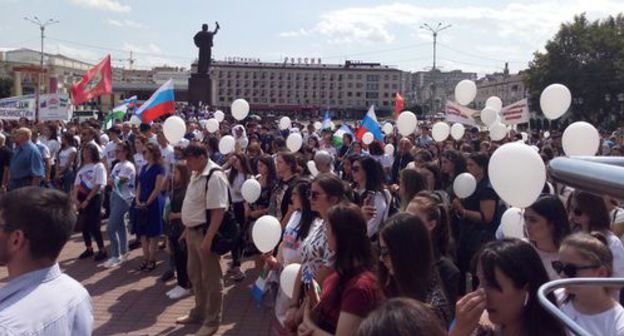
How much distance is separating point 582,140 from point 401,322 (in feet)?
19.3

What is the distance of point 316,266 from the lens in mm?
3479

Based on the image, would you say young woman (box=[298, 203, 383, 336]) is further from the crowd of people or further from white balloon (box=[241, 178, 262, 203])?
white balloon (box=[241, 178, 262, 203])

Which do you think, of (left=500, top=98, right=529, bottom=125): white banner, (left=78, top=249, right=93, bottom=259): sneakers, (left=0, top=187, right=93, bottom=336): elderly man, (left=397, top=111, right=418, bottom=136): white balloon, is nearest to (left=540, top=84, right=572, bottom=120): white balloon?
(left=397, top=111, right=418, bottom=136): white balloon

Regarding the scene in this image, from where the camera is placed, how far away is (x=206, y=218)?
540cm

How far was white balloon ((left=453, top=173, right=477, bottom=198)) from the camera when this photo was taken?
18.0 ft

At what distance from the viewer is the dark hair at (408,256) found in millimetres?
2645

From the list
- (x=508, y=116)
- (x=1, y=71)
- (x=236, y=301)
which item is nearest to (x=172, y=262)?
(x=236, y=301)

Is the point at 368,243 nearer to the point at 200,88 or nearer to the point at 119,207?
the point at 119,207

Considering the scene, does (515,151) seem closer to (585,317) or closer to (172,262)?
(585,317)

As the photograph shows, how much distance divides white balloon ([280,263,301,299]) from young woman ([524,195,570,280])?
4.86 feet

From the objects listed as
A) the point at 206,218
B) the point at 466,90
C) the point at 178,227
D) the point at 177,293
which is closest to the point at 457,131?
the point at 466,90

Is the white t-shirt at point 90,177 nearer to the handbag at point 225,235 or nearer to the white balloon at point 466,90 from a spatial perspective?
the handbag at point 225,235

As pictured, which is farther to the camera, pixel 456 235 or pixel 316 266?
pixel 456 235

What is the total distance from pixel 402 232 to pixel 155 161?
5306 millimetres
